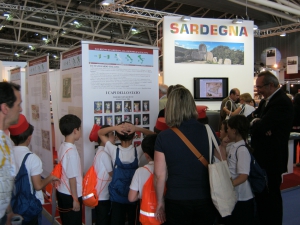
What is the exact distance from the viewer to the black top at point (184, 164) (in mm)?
1857

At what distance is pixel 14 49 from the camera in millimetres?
18609

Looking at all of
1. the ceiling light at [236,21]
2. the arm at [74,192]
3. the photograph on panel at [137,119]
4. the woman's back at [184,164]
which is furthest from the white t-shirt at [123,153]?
→ the ceiling light at [236,21]

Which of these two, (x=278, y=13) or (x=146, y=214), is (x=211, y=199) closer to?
(x=146, y=214)

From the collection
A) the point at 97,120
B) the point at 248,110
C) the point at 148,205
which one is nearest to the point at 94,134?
the point at 97,120

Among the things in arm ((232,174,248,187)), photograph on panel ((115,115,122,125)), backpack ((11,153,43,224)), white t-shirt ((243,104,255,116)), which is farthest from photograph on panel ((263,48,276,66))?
backpack ((11,153,43,224))

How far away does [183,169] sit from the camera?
1.87 meters

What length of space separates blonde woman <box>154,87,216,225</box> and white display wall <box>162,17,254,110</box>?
541 centimetres

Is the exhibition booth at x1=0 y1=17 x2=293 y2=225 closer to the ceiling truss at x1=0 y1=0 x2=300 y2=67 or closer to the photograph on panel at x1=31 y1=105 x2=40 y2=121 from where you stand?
the photograph on panel at x1=31 y1=105 x2=40 y2=121

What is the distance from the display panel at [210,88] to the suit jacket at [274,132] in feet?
15.2

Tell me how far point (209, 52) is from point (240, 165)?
5.42 m

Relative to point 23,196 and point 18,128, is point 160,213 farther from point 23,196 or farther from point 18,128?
point 18,128

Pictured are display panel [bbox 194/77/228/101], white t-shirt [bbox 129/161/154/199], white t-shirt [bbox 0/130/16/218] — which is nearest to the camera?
white t-shirt [bbox 0/130/16/218]

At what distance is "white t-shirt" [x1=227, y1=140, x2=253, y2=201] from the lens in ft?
8.02

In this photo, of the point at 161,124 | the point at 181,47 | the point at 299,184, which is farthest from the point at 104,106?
the point at 181,47
